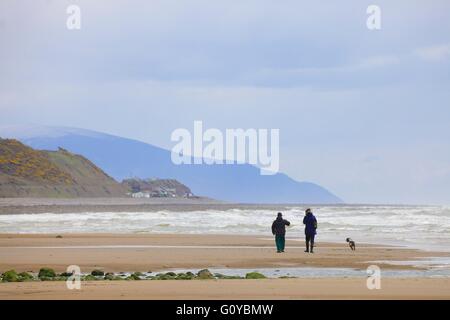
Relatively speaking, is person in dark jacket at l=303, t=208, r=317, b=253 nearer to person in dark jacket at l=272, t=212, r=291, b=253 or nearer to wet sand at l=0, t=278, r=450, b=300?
person in dark jacket at l=272, t=212, r=291, b=253

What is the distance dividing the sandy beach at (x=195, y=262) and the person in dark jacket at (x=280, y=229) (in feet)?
1.13

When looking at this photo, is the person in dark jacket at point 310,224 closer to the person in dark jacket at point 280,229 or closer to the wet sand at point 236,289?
the person in dark jacket at point 280,229

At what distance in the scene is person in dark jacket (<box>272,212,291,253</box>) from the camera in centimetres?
3259

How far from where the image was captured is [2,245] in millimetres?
38062

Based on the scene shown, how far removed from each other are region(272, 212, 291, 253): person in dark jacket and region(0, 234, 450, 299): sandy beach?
13.5 inches

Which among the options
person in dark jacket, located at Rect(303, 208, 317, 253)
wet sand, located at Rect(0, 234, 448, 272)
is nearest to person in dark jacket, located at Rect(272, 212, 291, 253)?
wet sand, located at Rect(0, 234, 448, 272)

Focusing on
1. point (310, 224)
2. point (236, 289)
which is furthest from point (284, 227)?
point (236, 289)

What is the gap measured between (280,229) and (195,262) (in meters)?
4.54

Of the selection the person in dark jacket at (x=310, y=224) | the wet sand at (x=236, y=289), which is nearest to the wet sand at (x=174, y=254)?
the person in dark jacket at (x=310, y=224)

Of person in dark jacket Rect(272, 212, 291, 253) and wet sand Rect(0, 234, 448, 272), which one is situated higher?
person in dark jacket Rect(272, 212, 291, 253)

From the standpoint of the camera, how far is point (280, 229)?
107ft

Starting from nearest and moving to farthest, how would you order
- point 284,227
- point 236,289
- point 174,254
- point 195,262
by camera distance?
point 236,289
point 195,262
point 174,254
point 284,227

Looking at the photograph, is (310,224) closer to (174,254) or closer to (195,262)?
(174,254)
